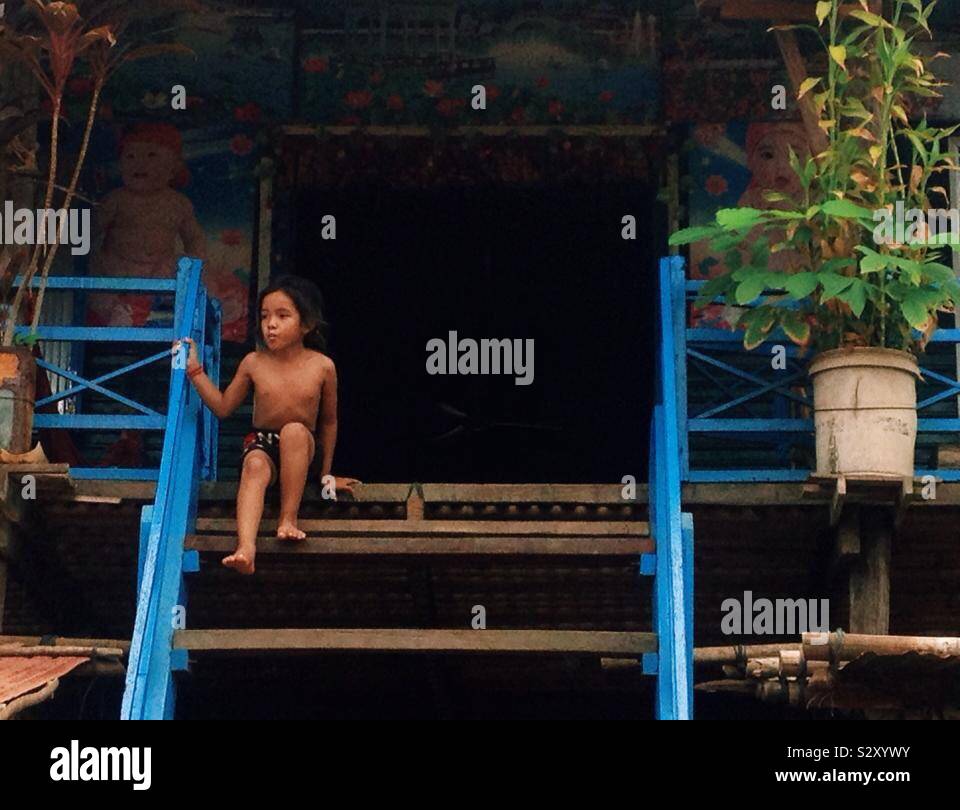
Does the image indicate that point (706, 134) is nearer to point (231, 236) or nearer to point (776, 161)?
point (776, 161)

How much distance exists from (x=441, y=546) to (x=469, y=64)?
3.74m

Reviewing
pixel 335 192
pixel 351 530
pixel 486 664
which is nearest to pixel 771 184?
pixel 335 192

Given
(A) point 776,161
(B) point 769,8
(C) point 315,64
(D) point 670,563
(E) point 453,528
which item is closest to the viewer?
(D) point 670,563

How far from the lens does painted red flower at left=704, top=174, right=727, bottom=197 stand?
10430 mm

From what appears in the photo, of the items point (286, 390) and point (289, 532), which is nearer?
point (289, 532)

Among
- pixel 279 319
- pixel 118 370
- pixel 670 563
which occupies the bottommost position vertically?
pixel 670 563

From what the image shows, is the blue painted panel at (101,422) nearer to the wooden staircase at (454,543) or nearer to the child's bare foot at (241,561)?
the wooden staircase at (454,543)

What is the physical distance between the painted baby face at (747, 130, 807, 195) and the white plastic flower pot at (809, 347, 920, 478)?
8.46 ft

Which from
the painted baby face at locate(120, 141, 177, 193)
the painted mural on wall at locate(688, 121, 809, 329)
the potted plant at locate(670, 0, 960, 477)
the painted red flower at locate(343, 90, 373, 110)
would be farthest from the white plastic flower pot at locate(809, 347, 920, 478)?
the painted baby face at locate(120, 141, 177, 193)

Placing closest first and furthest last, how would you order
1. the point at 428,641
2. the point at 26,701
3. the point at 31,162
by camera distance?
the point at 26,701 → the point at 428,641 → the point at 31,162

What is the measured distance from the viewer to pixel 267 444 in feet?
26.1

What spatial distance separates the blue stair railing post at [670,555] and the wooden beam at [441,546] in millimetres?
194

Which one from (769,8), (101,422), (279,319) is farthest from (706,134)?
(101,422)

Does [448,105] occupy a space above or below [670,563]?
above
